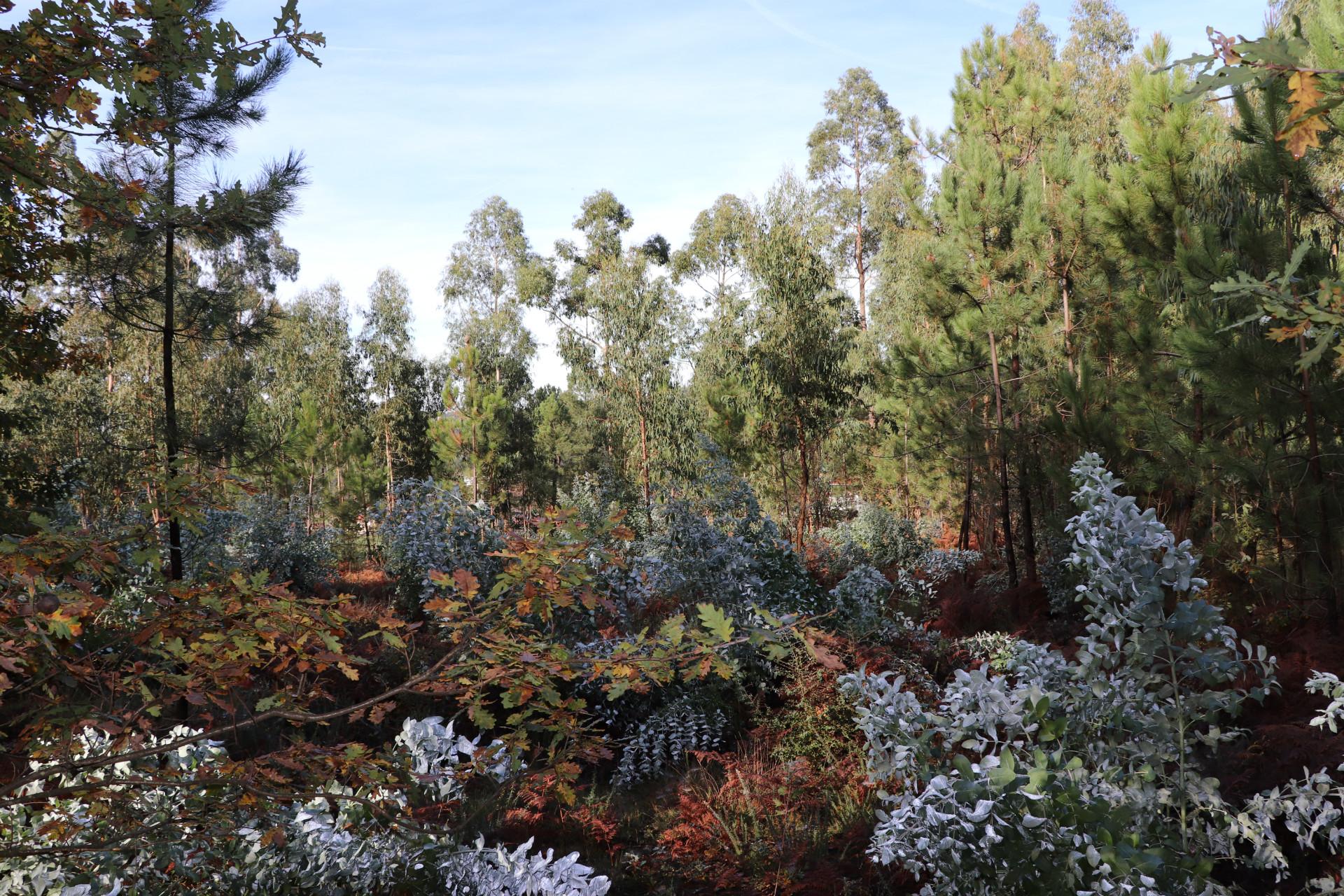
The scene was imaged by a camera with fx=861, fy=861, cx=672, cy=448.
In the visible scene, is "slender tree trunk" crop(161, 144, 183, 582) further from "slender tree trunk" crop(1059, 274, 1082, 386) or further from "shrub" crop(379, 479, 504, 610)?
"slender tree trunk" crop(1059, 274, 1082, 386)

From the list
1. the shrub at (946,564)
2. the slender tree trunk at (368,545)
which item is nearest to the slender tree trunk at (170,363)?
the shrub at (946,564)

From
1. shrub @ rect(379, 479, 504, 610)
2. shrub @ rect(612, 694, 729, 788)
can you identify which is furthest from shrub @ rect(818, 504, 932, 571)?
shrub @ rect(612, 694, 729, 788)

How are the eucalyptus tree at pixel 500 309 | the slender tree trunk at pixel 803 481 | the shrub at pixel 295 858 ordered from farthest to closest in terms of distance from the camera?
the eucalyptus tree at pixel 500 309 < the slender tree trunk at pixel 803 481 < the shrub at pixel 295 858

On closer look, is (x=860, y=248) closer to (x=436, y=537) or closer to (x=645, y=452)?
(x=645, y=452)

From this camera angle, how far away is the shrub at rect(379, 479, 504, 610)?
782 cm

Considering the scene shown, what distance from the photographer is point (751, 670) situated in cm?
643

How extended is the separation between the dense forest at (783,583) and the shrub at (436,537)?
55 millimetres

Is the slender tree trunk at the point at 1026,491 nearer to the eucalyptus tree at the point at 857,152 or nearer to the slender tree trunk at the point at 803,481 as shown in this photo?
the slender tree trunk at the point at 803,481

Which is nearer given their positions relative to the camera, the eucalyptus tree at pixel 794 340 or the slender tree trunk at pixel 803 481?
the slender tree trunk at pixel 803 481

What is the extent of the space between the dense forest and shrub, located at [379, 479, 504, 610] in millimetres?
55

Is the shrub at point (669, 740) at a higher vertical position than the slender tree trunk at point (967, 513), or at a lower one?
lower

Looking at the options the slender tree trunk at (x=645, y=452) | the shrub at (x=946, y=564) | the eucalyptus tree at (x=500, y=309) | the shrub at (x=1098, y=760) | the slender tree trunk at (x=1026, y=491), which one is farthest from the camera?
the eucalyptus tree at (x=500, y=309)

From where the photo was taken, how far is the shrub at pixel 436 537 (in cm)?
782

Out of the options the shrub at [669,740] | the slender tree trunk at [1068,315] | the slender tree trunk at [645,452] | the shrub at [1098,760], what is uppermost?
the slender tree trunk at [1068,315]
